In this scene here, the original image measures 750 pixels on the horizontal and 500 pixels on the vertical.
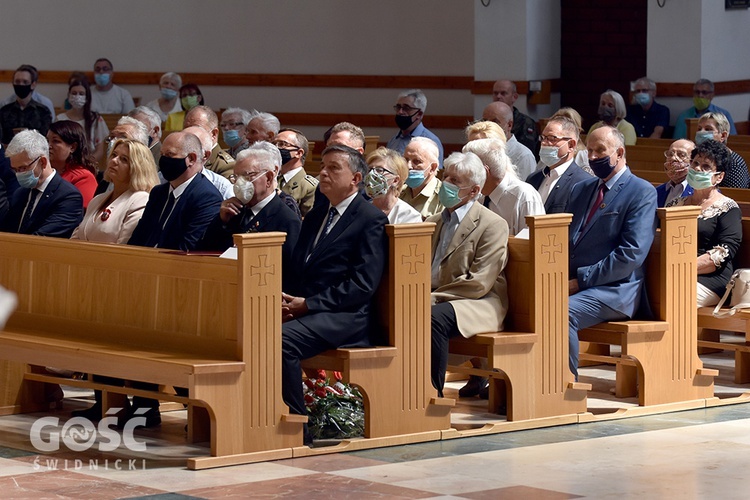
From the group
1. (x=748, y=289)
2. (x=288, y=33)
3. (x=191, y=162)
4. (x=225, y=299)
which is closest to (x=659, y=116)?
(x=288, y=33)

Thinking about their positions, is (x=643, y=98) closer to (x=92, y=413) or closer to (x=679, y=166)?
(x=679, y=166)

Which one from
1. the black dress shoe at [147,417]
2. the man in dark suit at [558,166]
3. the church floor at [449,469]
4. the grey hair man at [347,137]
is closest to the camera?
the church floor at [449,469]

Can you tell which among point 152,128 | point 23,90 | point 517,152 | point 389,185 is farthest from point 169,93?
point 389,185

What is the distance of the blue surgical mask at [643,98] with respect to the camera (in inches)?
486

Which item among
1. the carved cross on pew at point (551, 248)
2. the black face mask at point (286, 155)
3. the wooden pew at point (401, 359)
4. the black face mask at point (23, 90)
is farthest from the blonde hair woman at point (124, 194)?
the black face mask at point (23, 90)

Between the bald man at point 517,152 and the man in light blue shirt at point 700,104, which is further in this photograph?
the man in light blue shirt at point 700,104

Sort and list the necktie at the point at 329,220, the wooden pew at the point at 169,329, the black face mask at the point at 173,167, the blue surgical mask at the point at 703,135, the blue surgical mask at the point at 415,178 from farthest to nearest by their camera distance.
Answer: the blue surgical mask at the point at 703,135
the blue surgical mask at the point at 415,178
the black face mask at the point at 173,167
the necktie at the point at 329,220
the wooden pew at the point at 169,329

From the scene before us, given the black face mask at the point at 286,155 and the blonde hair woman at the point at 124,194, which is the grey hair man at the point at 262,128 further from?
the blonde hair woman at the point at 124,194

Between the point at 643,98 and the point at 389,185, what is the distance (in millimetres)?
6042

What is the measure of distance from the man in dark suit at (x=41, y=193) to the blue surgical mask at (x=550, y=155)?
7.53 feet

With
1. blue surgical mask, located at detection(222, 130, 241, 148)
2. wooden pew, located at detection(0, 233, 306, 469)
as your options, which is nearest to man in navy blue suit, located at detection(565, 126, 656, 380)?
wooden pew, located at detection(0, 233, 306, 469)

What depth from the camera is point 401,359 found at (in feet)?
19.8

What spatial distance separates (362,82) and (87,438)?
28.7ft

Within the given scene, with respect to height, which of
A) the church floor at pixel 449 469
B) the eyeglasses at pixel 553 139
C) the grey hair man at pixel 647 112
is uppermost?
the grey hair man at pixel 647 112
